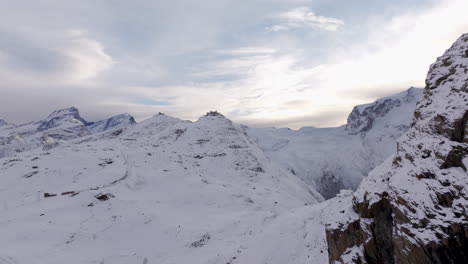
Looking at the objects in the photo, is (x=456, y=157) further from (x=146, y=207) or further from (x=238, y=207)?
(x=146, y=207)

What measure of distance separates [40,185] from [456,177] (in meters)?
52.3

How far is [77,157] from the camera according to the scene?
188ft

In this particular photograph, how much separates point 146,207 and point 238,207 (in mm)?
13372

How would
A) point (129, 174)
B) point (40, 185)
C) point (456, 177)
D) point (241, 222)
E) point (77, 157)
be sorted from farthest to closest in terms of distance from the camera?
point (77, 157), point (129, 174), point (40, 185), point (241, 222), point (456, 177)

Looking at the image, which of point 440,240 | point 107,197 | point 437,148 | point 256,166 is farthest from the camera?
point 256,166

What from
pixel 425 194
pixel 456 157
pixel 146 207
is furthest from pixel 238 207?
pixel 456 157

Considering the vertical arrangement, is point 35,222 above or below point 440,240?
below

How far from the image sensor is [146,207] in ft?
119

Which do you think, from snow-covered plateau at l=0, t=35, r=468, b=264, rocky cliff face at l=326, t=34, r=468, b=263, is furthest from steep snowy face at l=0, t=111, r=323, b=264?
rocky cliff face at l=326, t=34, r=468, b=263

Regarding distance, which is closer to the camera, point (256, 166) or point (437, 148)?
point (437, 148)

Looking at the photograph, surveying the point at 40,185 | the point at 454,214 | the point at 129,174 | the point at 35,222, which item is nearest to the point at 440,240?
the point at 454,214

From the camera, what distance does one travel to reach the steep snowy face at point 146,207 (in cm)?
2433

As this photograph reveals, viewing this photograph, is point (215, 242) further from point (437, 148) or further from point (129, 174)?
point (129, 174)

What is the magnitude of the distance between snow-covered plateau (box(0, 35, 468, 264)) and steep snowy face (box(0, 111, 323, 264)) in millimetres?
174
